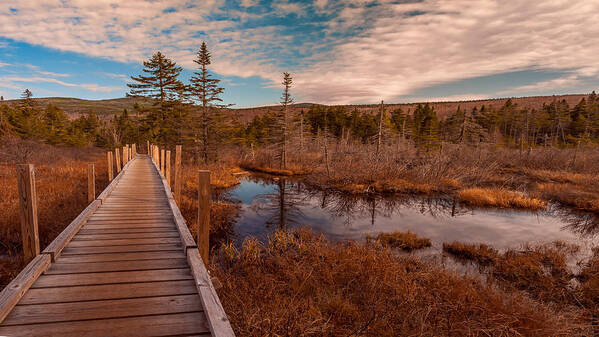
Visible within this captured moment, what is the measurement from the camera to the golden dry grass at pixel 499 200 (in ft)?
47.0

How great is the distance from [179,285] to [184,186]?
47.2 feet

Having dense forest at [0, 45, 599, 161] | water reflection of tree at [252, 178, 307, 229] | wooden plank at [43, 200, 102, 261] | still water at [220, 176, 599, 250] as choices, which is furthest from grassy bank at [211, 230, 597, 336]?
dense forest at [0, 45, 599, 161]

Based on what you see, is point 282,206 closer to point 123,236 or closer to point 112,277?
point 123,236

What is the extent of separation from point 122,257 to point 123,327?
1.83 metres

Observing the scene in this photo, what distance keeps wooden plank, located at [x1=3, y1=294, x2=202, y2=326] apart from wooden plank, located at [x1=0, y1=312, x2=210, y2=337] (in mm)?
68

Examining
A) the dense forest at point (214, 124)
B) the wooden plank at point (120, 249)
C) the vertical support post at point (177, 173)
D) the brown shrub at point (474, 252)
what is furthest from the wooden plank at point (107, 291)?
the dense forest at point (214, 124)

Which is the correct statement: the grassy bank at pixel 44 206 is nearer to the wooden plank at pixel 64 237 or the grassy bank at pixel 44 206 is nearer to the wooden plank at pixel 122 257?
the wooden plank at pixel 64 237

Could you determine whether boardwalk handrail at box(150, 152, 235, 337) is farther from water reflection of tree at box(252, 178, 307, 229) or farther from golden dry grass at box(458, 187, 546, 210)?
golden dry grass at box(458, 187, 546, 210)

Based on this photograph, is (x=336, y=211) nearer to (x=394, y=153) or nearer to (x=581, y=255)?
(x=581, y=255)

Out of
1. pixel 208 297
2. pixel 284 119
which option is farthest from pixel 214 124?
pixel 208 297

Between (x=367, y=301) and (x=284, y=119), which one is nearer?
(x=367, y=301)

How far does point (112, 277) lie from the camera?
133 inches

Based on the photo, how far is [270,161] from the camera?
28.9 m

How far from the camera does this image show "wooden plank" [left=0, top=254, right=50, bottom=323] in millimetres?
2502
